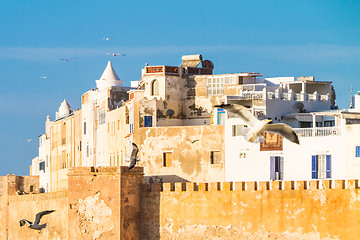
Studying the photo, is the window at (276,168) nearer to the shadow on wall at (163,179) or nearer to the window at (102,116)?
the shadow on wall at (163,179)

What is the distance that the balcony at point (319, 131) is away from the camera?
50000mm

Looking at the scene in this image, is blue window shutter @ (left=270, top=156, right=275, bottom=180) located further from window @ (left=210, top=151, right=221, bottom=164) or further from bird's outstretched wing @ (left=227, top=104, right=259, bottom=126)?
bird's outstretched wing @ (left=227, top=104, right=259, bottom=126)

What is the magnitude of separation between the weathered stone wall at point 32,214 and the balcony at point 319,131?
14.4 metres

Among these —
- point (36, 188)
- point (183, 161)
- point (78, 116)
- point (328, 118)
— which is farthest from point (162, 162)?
point (36, 188)

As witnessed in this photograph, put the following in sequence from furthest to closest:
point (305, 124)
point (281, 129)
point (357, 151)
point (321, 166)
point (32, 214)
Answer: point (32, 214), point (305, 124), point (321, 166), point (357, 151), point (281, 129)

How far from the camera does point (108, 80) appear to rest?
225 ft

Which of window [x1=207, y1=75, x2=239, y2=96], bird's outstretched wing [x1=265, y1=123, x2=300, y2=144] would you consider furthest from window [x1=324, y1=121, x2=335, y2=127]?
bird's outstretched wing [x1=265, y1=123, x2=300, y2=144]

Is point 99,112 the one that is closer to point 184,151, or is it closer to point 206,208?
point 184,151

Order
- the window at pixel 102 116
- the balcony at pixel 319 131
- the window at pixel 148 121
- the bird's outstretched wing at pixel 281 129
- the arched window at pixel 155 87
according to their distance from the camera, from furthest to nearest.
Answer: the window at pixel 102 116, the arched window at pixel 155 87, the window at pixel 148 121, the balcony at pixel 319 131, the bird's outstretched wing at pixel 281 129

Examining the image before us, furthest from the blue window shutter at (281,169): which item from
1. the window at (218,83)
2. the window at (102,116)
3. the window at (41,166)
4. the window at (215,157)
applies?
the window at (41,166)

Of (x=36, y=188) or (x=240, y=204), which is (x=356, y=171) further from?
(x=36, y=188)

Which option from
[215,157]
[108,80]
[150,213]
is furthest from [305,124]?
[108,80]

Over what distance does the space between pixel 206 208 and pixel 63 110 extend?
118ft

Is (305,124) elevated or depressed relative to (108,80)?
depressed
